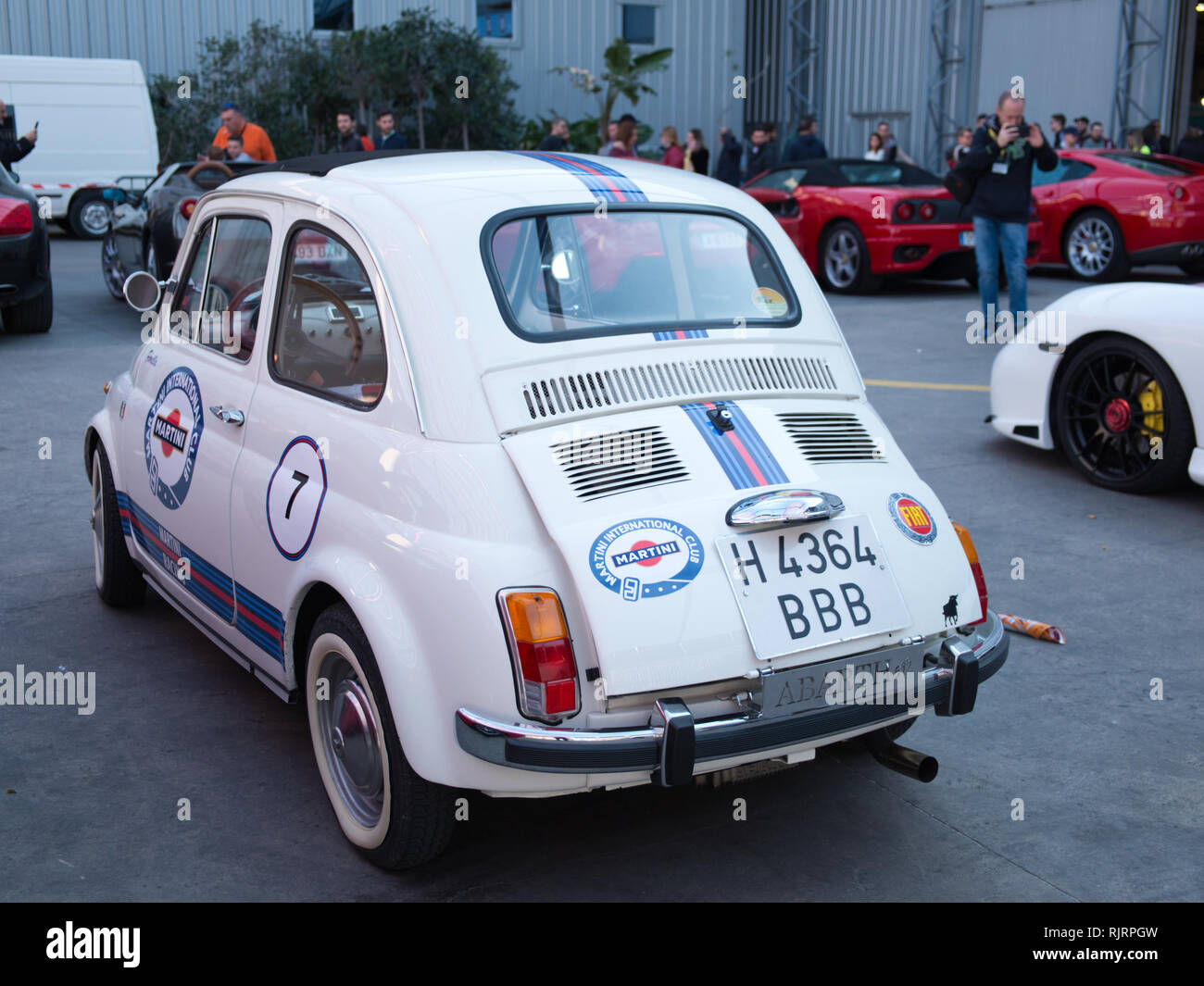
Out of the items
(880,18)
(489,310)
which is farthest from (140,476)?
(880,18)

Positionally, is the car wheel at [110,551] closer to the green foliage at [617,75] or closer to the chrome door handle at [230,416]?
the chrome door handle at [230,416]

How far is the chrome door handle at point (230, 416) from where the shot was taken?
12.1ft

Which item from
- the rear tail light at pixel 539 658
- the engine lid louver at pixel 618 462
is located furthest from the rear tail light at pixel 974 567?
the rear tail light at pixel 539 658

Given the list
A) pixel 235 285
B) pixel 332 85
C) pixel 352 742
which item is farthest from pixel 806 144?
pixel 352 742

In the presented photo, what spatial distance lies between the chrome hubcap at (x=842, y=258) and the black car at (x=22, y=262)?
25.7 ft

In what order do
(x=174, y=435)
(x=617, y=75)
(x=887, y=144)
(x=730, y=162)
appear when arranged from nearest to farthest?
(x=174, y=435) < (x=887, y=144) < (x=730, y=162) < (x=617, y=75)

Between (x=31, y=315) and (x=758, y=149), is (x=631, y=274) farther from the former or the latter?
(x=758, y=149)

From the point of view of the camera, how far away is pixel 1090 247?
13898mm

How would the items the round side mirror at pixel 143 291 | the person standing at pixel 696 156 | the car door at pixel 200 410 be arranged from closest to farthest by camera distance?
the car door at pixel 200 410, the round side mirror at pixel 143 291, the person standing at pixel 696 156

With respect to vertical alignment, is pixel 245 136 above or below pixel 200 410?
above

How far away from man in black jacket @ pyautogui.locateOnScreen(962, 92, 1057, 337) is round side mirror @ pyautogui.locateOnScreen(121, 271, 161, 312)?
7357 mm

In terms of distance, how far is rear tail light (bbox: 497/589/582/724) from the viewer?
2.72m

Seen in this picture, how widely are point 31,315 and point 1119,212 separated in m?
10.6

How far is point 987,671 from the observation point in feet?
10.4
